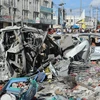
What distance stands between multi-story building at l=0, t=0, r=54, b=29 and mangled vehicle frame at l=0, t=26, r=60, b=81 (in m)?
28.8

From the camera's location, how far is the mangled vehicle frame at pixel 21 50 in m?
9.02

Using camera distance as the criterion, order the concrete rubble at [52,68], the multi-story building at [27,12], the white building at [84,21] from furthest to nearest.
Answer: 1. the white building at [84,21]
2. the multi-story building at [27,12]
3. the concrete rubble at [52,68]

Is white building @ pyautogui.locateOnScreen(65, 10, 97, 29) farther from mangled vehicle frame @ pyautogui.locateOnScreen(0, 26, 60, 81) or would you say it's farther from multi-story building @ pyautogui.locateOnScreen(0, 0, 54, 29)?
mangled vehicle frame @ pyautogui.locateOnScreen(0, 26, 60, 81)

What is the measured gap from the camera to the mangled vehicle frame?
9016 millimetres

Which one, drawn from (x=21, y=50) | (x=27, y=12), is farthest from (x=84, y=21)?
(x=21, y=50)

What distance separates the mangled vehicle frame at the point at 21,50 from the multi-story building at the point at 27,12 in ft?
94.5

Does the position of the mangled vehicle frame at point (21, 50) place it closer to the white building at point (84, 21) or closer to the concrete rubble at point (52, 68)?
the concrete rubble at point (52, 68)

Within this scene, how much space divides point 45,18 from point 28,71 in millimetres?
48055

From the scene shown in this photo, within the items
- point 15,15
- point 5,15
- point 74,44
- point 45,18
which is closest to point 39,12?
point 45,18

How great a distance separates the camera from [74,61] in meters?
11.8

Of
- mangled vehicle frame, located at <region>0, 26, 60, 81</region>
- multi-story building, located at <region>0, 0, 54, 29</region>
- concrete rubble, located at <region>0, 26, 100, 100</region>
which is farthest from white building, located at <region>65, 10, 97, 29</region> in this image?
mangled vehicle frame, located at <region>0, 26, 60, 81</region>

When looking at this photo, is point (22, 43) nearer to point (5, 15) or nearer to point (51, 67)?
point (51, 67)

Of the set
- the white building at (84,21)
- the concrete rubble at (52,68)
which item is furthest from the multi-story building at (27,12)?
the concrete rubble at (52,68)

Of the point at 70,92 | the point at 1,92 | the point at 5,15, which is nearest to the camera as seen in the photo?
the point at 1,92
